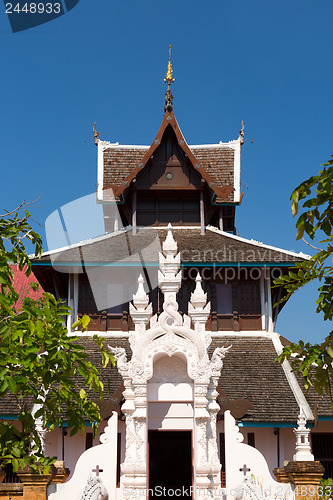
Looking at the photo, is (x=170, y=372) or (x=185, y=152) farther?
(x=185, y=152)

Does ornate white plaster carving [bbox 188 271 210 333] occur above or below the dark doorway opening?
above

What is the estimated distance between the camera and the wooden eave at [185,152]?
1998 centimetres

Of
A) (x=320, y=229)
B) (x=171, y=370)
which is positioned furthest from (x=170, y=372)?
(x=320, y=229)

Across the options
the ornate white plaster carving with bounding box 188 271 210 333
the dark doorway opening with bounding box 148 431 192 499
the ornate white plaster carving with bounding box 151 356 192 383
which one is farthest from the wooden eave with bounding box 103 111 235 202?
the ornate white plaster carving with bounding box 151 356 192 383

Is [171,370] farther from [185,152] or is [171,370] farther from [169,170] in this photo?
[169,170]

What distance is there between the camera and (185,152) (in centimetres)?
2028

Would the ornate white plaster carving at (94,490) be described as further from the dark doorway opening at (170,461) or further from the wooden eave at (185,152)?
the wooden eave at (185,152)

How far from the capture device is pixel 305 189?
6.54 m

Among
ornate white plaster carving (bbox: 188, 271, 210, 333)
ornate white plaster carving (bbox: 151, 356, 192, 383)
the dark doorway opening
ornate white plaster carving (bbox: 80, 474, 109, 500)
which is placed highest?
ornate white plaster carving (bbox: 188, 271, 210, 333)

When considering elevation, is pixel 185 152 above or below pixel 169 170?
above

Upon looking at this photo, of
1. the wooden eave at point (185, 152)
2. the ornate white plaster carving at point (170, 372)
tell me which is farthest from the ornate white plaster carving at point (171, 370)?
the wooden eave at point (185, 152)

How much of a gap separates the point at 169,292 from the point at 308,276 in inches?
197

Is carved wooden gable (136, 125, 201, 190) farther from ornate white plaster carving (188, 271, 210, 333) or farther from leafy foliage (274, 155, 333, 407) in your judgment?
leafy foliage (274, 155, 333, 407)

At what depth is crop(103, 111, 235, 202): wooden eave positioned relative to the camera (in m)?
20.0
